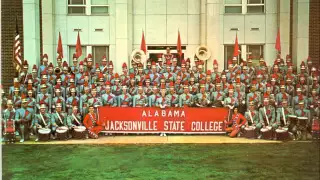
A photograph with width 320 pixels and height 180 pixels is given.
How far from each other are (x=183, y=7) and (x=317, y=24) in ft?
18.4

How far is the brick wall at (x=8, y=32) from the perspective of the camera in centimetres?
1602

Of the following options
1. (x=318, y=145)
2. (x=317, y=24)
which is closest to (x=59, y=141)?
(x=318, y=145)

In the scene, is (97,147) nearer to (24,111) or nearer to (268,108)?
(24,111)

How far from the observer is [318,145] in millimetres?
11781

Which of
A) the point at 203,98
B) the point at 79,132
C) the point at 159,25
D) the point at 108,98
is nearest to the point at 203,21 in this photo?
the point at 159,25

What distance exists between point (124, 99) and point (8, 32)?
6.07 meters

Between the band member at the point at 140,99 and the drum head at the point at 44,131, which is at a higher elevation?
the band member at the point at 140,99

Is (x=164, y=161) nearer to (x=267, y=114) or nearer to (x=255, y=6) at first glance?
(x=267, y=114)

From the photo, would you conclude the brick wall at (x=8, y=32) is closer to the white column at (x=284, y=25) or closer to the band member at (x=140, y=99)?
the band member at (x=140, y=99)

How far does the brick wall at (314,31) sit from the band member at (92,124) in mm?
8427

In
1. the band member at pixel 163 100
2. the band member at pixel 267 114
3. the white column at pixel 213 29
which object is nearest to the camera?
the band member at pixel 267 114

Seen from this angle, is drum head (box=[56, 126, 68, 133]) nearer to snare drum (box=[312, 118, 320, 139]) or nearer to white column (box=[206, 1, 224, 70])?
white column (box=[206, 1, 224, 70])

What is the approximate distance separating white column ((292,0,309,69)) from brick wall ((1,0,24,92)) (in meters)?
11.1

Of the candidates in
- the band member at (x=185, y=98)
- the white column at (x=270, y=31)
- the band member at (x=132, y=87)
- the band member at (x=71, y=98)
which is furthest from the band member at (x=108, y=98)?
the white column at (x=270, y=31)
